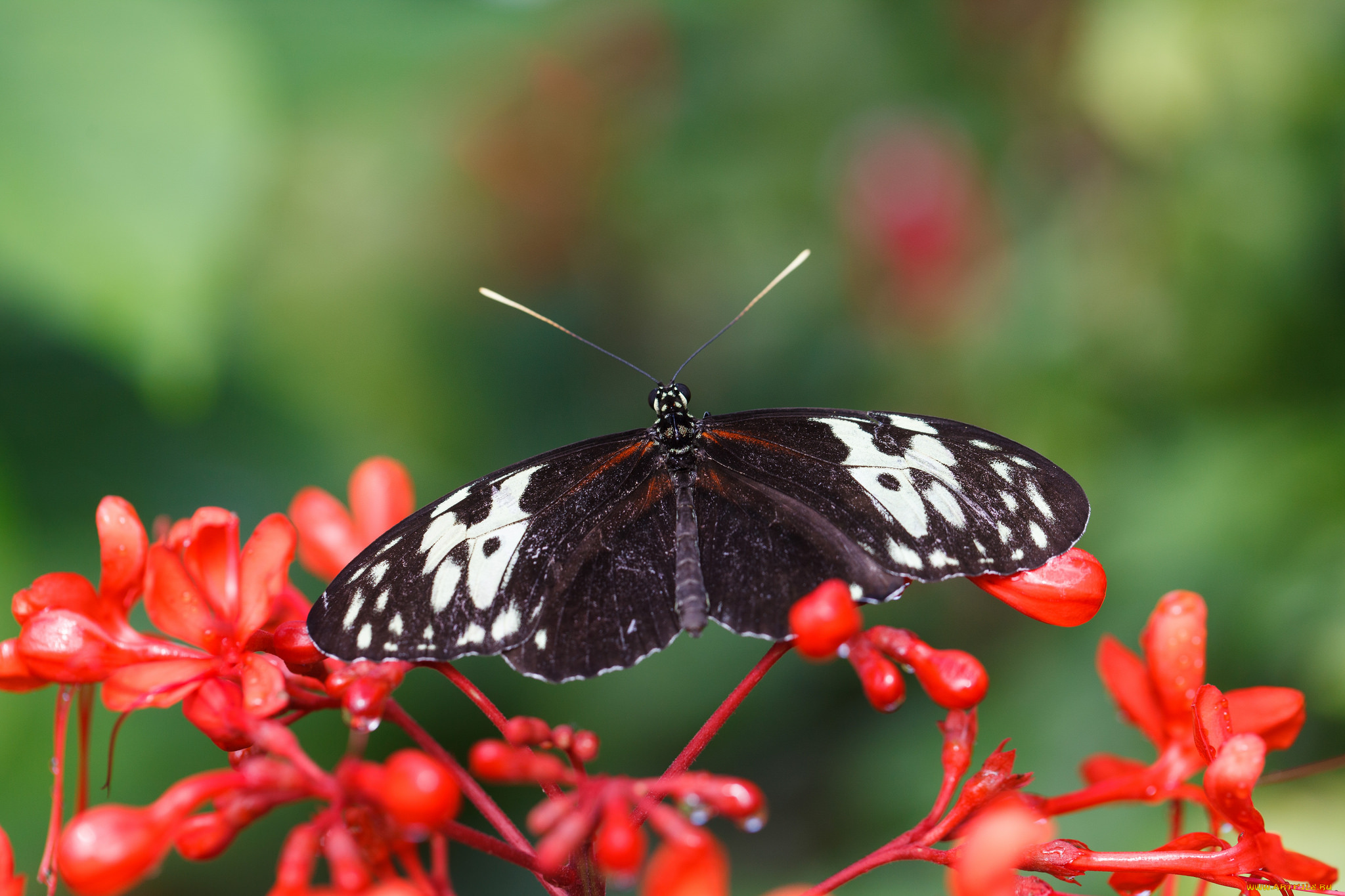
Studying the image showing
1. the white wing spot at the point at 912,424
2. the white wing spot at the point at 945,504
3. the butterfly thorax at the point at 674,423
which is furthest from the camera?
the butterfly thorax at the point at 674,423

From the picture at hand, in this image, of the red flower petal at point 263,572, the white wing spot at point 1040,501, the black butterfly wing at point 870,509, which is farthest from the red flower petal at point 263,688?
the white wing spot at point 1040,501

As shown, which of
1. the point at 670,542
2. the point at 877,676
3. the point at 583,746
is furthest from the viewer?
the point at 670,542

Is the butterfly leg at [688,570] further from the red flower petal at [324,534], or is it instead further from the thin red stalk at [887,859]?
the red flower petal at [324,534]

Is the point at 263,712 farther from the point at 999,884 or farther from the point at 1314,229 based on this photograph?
the point at 1314,229

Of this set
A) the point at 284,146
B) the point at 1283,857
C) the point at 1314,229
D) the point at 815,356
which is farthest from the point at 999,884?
the point at 815,356

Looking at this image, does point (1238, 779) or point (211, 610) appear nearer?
point (1238, 779)

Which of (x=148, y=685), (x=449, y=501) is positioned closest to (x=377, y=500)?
(x=449, y=501)

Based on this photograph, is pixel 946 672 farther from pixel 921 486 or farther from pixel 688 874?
pixel 688 874
